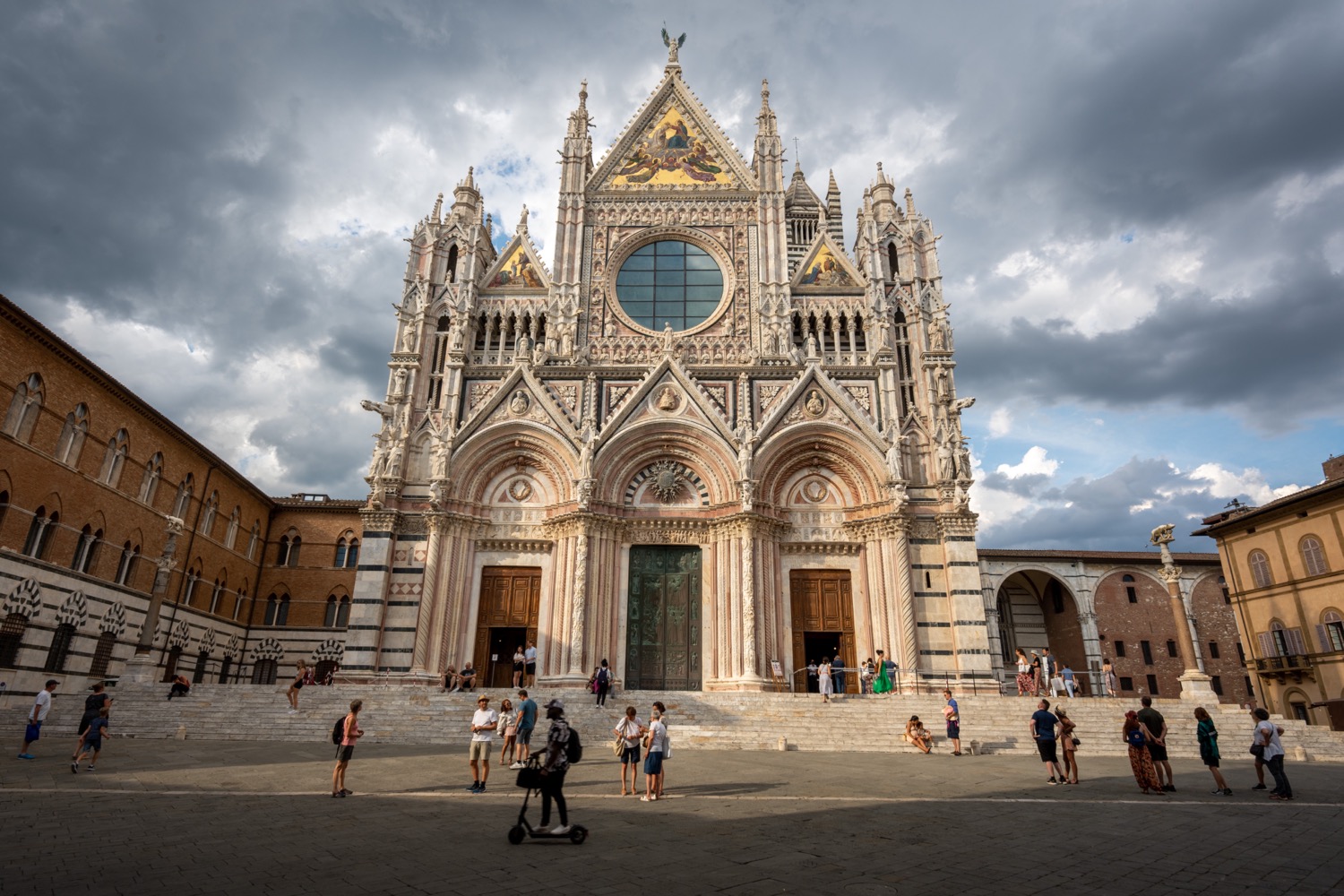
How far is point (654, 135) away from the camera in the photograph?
1335 inches

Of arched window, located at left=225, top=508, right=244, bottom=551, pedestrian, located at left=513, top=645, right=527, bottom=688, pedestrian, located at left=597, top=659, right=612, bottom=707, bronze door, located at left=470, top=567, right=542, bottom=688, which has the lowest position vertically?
pedestrian, located at left=597, top=659, right=612, bottom=707

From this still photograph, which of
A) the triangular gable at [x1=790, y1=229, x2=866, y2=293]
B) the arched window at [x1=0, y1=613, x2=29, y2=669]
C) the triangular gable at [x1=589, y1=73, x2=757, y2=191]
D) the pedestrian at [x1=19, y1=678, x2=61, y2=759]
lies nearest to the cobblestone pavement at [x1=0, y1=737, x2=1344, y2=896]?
the pedestrian at [x1=19, y1=678, x2=61, y2=759]

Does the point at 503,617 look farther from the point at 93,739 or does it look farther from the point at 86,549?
the point at 86,549

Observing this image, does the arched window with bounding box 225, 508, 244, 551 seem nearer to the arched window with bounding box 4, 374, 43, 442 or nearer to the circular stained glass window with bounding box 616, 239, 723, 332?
the arched window with bounding box 4, 374, 43, 442

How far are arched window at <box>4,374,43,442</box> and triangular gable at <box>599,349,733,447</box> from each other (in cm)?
1719

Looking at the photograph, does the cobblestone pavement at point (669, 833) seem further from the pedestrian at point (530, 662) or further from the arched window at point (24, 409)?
the arched window at point (24, 409)

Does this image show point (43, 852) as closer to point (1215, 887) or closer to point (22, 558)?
point (1215, 887)

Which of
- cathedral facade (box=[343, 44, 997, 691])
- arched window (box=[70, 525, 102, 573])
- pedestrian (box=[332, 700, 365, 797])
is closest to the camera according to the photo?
pedestrian (box=[332, 700, 365, 797])

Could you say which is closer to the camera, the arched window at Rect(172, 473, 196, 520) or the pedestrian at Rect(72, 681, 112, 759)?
the pedestrian at Rect(72, 681, 112, 759)

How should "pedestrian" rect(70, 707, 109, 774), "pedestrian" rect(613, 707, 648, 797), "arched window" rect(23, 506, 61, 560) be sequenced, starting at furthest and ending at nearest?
"arched window" rect(23, 506, 61, 560), "pedestrian" rect(70, 707, 109, 774), "pedestrian" rect(613, 707, 648, 797)

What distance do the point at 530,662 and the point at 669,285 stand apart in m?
16.2

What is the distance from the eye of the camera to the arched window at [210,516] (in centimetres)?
3172

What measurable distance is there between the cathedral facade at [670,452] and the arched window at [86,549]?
9053 millimetres

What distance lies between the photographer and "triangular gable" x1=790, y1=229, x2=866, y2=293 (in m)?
30.4
